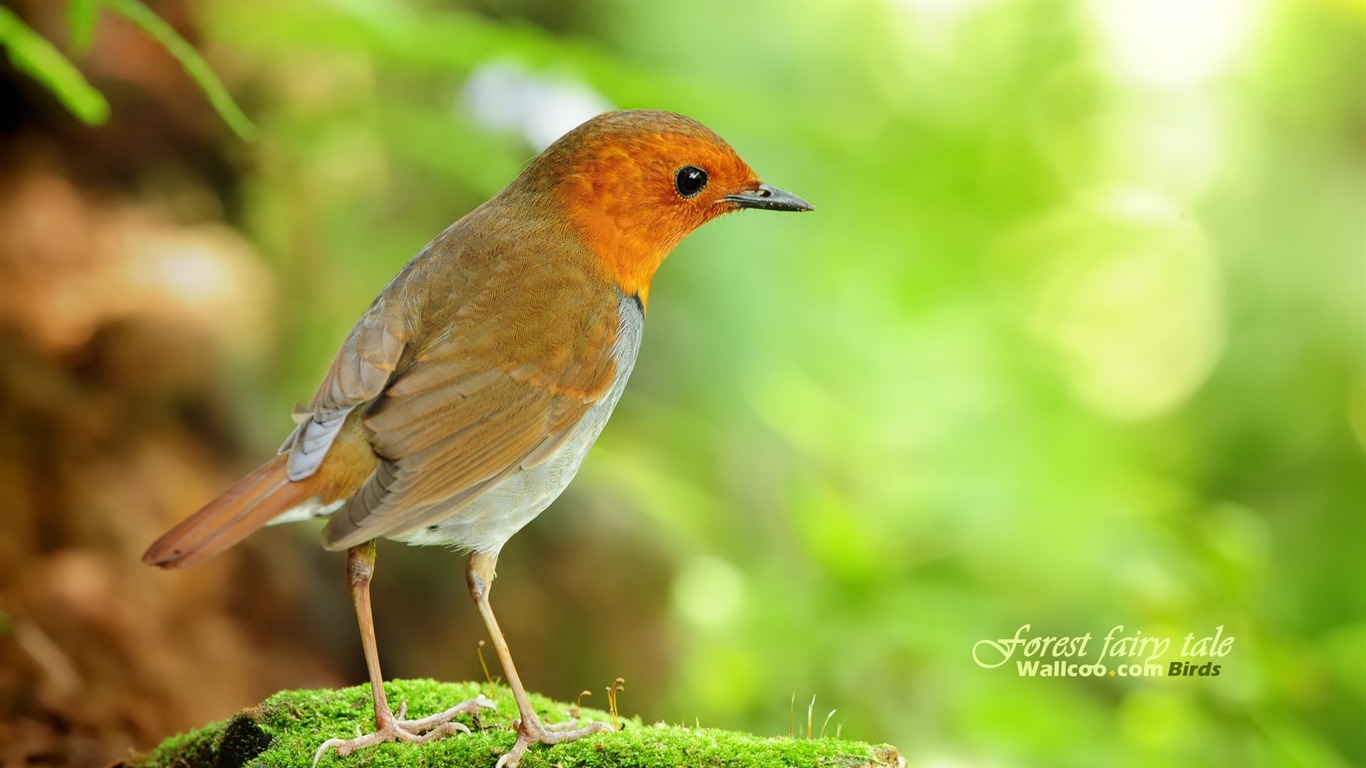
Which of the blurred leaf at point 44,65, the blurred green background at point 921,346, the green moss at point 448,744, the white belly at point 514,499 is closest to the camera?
the green moss at point 448,744

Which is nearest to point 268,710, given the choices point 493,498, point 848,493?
point 493,498

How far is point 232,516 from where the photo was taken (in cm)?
273

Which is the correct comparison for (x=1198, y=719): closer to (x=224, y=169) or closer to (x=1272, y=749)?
(x=1272, y=749)

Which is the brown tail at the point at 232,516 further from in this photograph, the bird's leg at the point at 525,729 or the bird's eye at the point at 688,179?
the bird's eye at the point at 688,179

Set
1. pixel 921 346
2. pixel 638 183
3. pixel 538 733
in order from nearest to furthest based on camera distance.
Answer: pixel 538 733 → pixel 638 183 → pixel 921 346

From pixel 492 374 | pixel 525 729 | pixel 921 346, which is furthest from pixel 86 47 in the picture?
pixel 921 346

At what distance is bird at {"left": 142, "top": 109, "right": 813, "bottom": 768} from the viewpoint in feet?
9.56

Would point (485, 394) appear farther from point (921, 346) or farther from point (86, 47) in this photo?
point (921, 346)

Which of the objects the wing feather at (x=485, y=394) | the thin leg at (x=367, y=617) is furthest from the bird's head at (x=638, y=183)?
the thin leg at (x=367, y=617)

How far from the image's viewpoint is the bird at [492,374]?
9.56ft

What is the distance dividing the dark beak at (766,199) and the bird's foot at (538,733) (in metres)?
1.44

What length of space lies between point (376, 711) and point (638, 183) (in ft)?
4.98

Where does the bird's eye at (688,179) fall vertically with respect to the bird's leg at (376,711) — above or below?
above

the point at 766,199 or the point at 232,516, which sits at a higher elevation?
the point at 766,199
